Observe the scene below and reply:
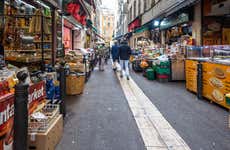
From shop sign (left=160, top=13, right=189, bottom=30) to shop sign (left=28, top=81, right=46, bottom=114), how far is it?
10.8 m

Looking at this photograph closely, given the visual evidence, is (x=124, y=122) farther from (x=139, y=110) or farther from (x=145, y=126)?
(x=139, y=110)

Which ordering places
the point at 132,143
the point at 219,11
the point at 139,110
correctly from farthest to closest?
the point at 219,11, the point at 139,110, the point at 132,143

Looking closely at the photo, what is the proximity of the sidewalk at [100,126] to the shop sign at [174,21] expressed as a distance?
25.1 feet

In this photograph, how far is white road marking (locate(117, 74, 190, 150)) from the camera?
433 centimetres

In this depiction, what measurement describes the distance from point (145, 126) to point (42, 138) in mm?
2209

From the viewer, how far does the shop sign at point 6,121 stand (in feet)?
10.3

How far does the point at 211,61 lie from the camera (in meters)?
7.39

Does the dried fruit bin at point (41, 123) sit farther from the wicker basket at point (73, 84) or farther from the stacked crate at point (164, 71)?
the stacked crate at point (164, 71)

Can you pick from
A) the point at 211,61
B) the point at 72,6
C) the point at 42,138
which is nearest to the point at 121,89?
the point at 211,61

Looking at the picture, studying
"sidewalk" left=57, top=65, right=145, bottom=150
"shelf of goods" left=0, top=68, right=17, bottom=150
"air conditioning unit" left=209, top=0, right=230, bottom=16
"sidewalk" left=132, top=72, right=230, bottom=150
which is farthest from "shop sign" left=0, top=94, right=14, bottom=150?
"air conditioning unit" left=209, top=0, right=230, bottom=16

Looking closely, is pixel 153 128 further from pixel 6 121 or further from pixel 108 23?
pixel 108 23

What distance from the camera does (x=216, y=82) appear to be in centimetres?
704

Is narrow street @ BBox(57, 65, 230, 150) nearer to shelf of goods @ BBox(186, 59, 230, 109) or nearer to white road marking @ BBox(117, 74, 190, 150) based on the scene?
white road marking @ BBox(117, 74, 190, 150)

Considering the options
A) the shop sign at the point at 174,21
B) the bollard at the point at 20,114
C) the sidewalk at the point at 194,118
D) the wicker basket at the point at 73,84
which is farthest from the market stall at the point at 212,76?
the shop sign at the point at 174,21
